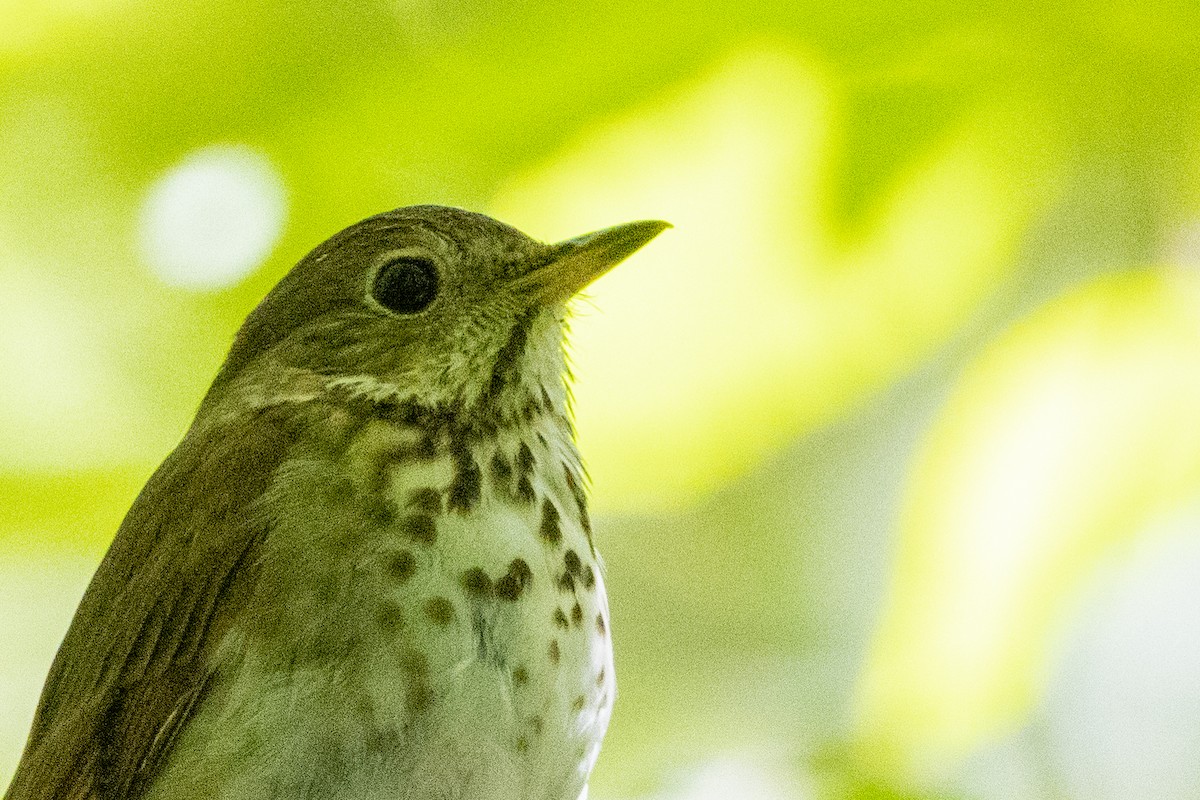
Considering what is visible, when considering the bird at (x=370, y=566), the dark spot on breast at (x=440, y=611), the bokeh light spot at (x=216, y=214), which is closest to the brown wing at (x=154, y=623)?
the bird at (x=370, y=566)

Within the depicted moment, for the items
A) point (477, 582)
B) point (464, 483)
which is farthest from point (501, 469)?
point (477, 582)

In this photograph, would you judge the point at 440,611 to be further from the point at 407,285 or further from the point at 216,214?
the point at 216,214

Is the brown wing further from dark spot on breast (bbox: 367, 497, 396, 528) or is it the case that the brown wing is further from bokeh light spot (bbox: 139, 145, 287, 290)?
bokeh light spot (bbox: 139, 145, 287, 290)

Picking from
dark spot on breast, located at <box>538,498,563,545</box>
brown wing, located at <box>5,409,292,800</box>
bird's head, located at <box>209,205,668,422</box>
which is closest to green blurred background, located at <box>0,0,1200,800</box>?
bird's head, located at <box>209,205,668,422</box>

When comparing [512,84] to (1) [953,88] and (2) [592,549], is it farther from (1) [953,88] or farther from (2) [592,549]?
(2) [592,549]

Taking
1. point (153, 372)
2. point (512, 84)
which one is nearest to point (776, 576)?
point (512, 84)

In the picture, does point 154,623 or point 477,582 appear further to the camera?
point 154,623

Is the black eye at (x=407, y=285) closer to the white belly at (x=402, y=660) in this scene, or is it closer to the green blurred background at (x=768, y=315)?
the white belly at (x=402, y=660)

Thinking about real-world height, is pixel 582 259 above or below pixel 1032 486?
below
